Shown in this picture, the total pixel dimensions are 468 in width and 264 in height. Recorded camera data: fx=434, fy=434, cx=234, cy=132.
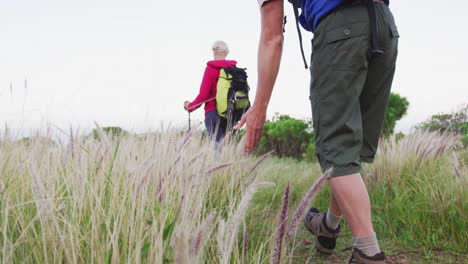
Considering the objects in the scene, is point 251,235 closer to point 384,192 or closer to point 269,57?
point 269,57

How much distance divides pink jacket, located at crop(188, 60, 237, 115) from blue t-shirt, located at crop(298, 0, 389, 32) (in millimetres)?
3607

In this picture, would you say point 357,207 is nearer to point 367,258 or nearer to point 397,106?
point 367,258

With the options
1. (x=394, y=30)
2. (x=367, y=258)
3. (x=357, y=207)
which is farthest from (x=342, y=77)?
(x=367, y=258)

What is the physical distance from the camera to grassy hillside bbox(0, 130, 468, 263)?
1283 mm

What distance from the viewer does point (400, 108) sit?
10.2m

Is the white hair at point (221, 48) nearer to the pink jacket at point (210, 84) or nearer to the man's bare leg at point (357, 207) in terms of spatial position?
the pink jacket at point (210, 84)

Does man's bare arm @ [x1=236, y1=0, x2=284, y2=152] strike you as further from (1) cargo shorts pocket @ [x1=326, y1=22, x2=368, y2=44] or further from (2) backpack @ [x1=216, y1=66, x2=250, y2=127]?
(2) backpack @ [x1=216, y1=66, x2=250, y2=127]

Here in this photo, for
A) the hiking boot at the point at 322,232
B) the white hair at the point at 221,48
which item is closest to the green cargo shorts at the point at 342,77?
the hiking boot at the point at 322,232

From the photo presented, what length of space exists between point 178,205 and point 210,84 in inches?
169

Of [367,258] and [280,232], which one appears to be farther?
[367,258]

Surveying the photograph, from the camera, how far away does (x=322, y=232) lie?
8.62 ft

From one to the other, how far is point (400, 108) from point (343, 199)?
900 cm

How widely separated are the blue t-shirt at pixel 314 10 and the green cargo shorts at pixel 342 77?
0.03 metres

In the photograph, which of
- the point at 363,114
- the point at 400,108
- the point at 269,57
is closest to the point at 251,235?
the point at 363,114
